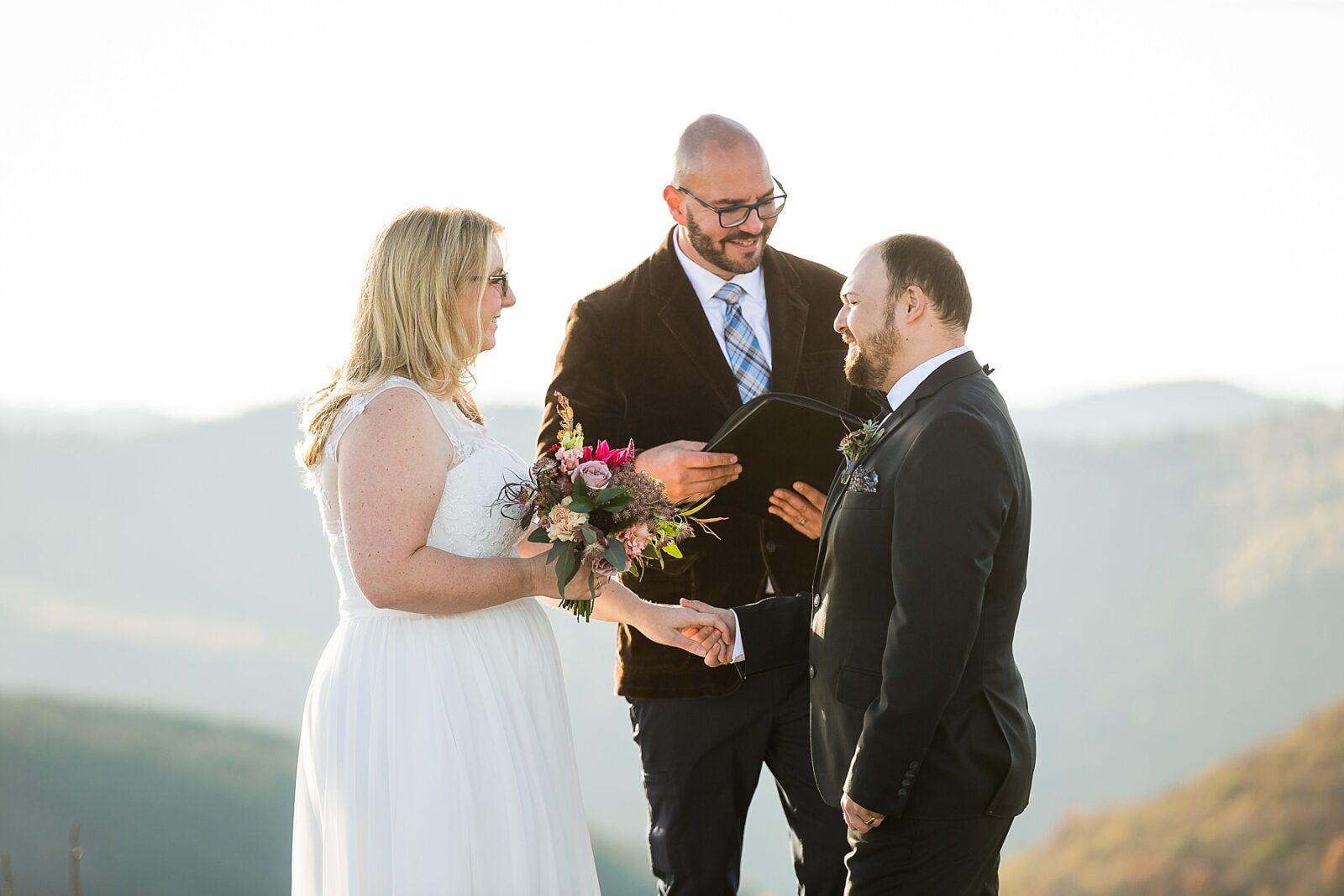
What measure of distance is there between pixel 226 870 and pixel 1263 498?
452cm

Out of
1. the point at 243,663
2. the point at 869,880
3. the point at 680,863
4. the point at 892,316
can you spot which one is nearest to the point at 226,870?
the point at 243,663

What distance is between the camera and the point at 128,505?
16.3 ft

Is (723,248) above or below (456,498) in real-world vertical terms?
above

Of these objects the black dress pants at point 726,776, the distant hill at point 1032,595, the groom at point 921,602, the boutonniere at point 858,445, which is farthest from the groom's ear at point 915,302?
the distant hill at point 1032,595

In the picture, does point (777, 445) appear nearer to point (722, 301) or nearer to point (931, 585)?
point (722, 301)

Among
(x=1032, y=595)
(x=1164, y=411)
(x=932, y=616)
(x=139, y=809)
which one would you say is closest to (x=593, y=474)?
(x=932, y=616)

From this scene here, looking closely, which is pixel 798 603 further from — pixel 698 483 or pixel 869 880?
pixel 869 880

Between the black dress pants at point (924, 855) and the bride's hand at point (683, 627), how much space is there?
604 mm

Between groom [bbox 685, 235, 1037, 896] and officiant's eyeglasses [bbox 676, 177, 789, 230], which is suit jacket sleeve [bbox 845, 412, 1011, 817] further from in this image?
officiant's eyeglasses [bbox 676, 177, 789, 230]

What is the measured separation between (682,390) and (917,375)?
87 cm

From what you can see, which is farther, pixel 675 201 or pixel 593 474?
pixel 675 201

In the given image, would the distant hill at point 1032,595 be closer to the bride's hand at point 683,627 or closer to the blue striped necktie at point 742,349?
the blue striped necktie at point 742,349

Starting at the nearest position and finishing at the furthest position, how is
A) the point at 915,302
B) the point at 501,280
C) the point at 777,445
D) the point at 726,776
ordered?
the point at 915,302
the point at 501,280
the point at 777,445
the point at 726,776

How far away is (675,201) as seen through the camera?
2928 mm
